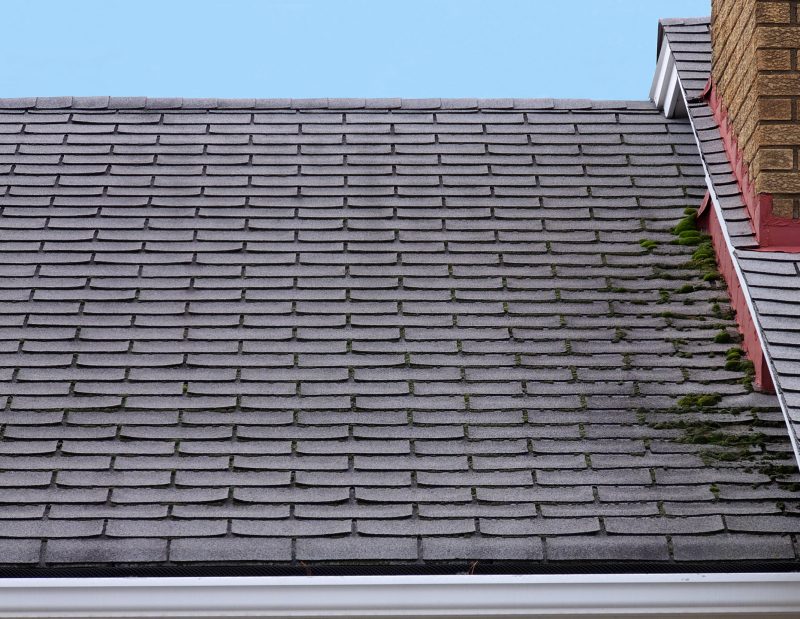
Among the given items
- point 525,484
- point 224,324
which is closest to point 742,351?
point 525,484

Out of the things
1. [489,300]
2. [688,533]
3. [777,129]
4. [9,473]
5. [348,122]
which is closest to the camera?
[688,533]

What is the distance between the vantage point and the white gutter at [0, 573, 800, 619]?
12.1 feet

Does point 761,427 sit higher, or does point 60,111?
point 60,111

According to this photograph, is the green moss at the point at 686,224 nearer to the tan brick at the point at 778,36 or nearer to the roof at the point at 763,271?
the roof at the point at 763,271

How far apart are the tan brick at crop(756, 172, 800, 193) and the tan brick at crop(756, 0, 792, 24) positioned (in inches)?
26.9

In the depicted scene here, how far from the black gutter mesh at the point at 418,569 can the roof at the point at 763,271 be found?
1.79 ft

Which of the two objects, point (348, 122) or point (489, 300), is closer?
point (489, 300)

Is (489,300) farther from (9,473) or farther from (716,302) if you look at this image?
(9,473)

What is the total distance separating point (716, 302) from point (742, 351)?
41cm

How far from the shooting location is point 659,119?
6652mm

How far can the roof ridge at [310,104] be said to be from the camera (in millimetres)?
6703

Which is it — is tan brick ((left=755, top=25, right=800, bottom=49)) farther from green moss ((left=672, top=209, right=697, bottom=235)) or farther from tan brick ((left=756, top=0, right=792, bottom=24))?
green moss ((left=672, top=209, right=697, bottom=235))

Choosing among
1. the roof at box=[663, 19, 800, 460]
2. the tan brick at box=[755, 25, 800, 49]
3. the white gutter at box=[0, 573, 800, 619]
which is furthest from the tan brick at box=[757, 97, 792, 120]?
the white gutter at box=[0, 573, 800, 619]

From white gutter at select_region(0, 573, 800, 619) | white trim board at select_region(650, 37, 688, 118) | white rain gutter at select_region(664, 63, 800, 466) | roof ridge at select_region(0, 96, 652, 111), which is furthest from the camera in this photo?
roof ridge at select_region(0, 96, 652, 111)
